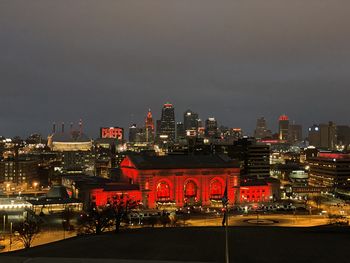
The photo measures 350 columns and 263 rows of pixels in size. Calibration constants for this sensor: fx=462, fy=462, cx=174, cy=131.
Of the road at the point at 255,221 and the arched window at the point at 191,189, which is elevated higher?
the arched window at the point at 191,189

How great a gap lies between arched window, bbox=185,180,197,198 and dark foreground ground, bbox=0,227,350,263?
55.1 meters

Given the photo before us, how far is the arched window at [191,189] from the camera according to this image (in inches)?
4008

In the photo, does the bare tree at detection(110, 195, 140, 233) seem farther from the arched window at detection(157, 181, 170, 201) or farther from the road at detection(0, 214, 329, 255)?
the road at detection(0, 214, 329, 255)

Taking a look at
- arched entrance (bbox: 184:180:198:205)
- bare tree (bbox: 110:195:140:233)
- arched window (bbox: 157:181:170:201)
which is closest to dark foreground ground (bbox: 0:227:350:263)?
bare tree (bbox: 110:195:140:233)

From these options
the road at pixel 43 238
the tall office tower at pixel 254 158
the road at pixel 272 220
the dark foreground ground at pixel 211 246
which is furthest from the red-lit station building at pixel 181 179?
the dark foreground ground at pixel 211 246

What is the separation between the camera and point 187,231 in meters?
46.2

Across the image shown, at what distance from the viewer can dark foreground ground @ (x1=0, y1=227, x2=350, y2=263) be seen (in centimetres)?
Answer: 3275

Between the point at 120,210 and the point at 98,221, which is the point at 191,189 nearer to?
the point at 120,210

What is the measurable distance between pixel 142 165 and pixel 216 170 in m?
16.6

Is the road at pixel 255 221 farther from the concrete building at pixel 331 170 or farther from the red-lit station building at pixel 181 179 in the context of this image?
the concrete building at pixel 331 170

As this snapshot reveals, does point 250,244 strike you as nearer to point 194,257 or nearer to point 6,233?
point 194,257

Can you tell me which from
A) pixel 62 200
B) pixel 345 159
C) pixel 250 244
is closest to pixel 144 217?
pixel 62 200

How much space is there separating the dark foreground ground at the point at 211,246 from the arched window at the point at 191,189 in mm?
55146

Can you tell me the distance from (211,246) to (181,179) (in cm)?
6350
